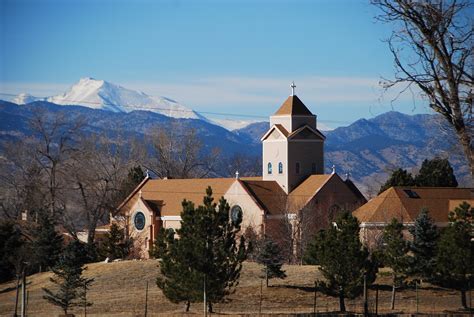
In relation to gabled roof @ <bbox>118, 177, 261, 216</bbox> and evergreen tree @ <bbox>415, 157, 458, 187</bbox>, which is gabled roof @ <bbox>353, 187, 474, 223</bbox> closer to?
evergreen tree @ <bbox>415, 157, 458, 187</bbox>

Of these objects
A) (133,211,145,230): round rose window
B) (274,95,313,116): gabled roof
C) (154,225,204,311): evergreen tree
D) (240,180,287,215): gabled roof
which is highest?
(274,95,313,116): gabled roof

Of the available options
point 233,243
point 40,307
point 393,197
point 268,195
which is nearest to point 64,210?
point 268,195

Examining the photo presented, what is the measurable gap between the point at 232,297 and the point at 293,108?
3940 cm

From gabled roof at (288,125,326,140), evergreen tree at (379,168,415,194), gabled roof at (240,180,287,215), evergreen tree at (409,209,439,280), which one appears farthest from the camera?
evergreen tree at (379,168,415,194)

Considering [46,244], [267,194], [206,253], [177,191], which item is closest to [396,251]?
[206,253]

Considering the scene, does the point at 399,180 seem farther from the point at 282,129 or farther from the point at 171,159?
the point at 171,159

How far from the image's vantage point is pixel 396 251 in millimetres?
42594

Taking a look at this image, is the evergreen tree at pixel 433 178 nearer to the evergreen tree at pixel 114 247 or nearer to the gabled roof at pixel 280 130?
the gabled roof at pixel 280 130

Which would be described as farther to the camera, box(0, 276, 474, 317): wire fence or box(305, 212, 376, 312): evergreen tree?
box(0, 276, 474, 317): wire fence

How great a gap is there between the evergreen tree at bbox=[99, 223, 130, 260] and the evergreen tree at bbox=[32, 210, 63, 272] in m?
4.18

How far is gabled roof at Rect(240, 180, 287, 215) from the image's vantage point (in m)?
74.6

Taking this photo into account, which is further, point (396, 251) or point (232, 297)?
point (396, 251)

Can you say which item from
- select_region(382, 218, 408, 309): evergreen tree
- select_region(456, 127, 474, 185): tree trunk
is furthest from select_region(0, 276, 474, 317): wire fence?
select_region(456, 127, 474, 185): tree trunk

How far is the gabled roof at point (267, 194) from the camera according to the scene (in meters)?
74.6
